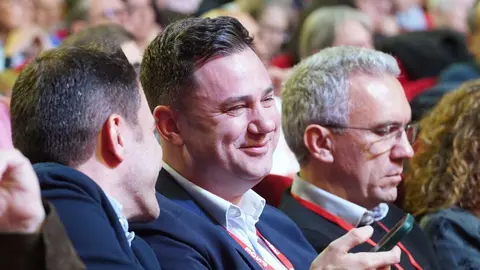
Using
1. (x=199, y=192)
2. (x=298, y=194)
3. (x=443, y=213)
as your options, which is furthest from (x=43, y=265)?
(x=443, y=213)

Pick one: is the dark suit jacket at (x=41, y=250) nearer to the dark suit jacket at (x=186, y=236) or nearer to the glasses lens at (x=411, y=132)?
the dark suit jacket at (x=186, y=236)

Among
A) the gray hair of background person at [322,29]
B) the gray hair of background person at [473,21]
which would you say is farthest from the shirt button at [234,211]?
the gray hair of background person at [473,21]

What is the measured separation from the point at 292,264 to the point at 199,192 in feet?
1.05

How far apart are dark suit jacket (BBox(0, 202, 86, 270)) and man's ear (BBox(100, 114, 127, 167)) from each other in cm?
36

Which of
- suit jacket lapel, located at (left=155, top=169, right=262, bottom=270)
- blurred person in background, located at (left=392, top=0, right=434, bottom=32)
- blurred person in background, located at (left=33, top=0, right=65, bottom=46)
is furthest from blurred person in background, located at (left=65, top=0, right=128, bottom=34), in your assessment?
suit jacket lapel, located at (left=155, top=169, right=262, bottom=270)

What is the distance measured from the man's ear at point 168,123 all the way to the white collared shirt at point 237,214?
0.25 feet

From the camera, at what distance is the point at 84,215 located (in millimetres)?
1681

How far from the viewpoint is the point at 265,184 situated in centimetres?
301

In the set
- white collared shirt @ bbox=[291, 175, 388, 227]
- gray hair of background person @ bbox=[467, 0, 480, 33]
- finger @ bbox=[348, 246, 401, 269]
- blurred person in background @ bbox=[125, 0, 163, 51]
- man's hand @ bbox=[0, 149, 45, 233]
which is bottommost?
gray hair of background person @ bbox=[467, 0, 480, 33]

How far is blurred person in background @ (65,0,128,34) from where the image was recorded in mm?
4793

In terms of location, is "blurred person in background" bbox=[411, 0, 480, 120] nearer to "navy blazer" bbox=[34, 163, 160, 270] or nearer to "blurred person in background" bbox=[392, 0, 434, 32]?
"blurred person in background" bbox=[392, 0, 434, 32]

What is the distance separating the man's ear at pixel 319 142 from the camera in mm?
2828

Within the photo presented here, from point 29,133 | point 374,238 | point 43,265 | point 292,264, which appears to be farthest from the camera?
point 374,238

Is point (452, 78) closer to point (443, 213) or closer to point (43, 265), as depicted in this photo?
point (443, 213)
